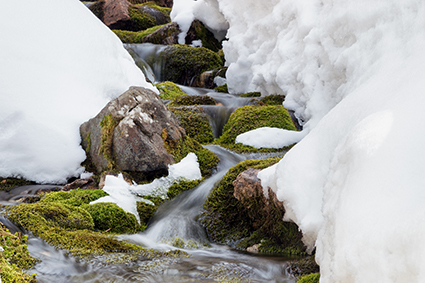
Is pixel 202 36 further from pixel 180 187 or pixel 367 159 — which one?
pixel 367 159

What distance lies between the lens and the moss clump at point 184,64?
1545 centimetres

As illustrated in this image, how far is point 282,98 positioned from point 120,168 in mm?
5358

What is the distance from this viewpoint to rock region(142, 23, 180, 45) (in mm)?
17505

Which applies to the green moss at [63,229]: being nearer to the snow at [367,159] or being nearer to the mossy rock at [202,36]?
the snow at [367,159]

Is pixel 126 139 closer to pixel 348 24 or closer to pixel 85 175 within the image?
pixel 85 175

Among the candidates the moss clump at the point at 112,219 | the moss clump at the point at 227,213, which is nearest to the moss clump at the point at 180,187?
the moss clump at the point at 227,213

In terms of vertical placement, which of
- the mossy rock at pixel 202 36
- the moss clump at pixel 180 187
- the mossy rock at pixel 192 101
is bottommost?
the moss clump at pixel 180 187

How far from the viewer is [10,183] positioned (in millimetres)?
6102

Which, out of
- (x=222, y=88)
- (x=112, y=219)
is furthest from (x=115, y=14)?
(x=112, y=219)

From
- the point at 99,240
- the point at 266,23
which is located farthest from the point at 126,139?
the point at 266,23

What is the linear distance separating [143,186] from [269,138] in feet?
9.81

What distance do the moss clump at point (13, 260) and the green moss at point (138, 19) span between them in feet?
62.1

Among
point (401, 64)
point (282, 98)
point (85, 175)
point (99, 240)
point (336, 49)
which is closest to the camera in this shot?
point (401, 64)

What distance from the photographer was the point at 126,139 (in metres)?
5.56
